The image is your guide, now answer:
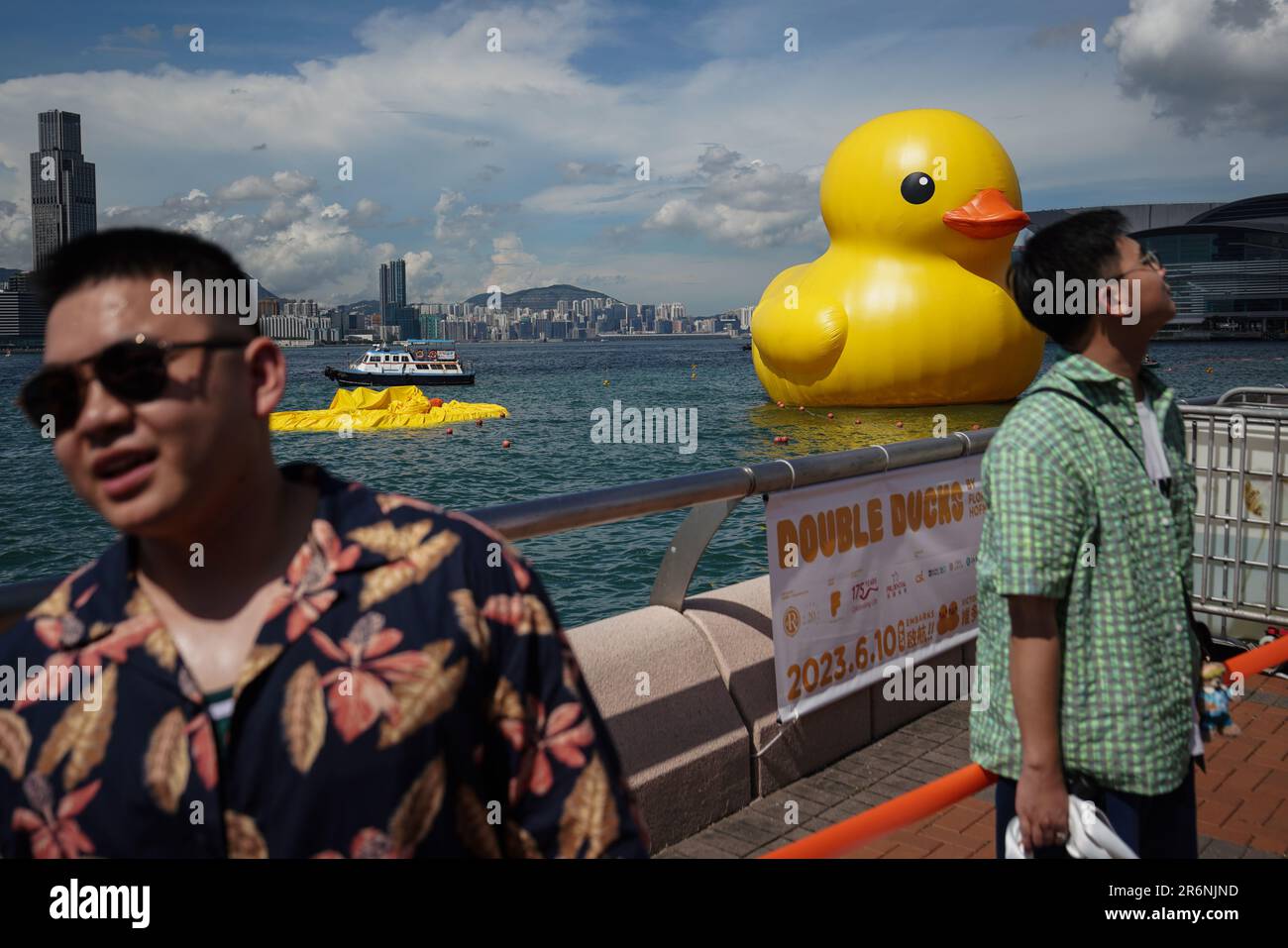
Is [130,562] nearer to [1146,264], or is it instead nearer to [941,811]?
[1146,264]

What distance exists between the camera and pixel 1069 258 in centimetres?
246

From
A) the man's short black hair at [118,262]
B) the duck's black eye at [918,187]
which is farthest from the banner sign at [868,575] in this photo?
the duck's black eye at [918,187]

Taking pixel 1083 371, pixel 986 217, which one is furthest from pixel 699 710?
pixel 986 217

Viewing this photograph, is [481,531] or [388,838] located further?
[481,531]

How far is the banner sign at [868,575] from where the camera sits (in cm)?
426

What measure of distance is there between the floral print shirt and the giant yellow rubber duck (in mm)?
22343

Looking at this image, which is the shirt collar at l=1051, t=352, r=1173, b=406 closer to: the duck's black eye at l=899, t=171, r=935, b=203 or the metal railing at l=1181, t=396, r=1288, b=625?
the metal railing at l=1181, t=396, r=1288, b=625

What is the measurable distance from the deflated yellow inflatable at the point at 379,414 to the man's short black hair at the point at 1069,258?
38.0 m

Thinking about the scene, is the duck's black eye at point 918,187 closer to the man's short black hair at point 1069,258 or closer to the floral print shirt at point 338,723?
the man's short black hair at point 1069,258

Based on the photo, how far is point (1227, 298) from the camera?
12244 cm

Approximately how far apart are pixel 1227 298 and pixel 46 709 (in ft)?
451

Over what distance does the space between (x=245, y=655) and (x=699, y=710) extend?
104 inches
